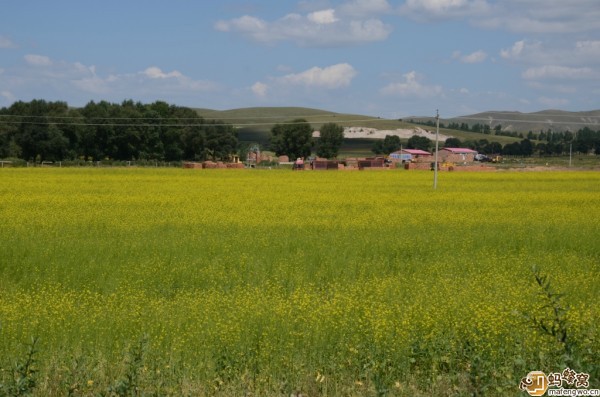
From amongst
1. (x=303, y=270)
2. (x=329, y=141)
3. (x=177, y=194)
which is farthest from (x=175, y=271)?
(x=329, y=141)

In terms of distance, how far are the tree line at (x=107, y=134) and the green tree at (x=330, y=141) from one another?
23.3 m

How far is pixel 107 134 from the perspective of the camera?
371ft

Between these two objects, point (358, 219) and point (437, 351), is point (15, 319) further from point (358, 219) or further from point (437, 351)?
point (358, 219)

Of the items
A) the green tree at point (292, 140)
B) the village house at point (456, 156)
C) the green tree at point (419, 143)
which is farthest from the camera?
the green tree at point (419, 143)

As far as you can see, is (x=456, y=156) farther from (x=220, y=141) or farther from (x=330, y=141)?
(x=220, y=141)

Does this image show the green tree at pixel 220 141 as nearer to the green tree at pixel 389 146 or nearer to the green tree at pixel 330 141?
the green tree at pixel 330 141

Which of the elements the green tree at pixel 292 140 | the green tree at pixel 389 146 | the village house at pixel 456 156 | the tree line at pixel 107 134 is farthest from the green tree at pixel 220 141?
the green tree at pixel 389 146

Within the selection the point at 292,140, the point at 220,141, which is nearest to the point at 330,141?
the point at 292,140

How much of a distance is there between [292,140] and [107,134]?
43.3 meters

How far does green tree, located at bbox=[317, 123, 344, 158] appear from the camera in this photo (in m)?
152

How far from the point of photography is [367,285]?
44.8 ft

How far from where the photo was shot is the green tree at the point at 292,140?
144 metres

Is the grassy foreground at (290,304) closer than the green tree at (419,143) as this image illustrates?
Yes

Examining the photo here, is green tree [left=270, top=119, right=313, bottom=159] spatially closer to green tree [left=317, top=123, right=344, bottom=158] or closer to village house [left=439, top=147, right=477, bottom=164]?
green tree [left=317, top=123, right=344, bottom=158]
